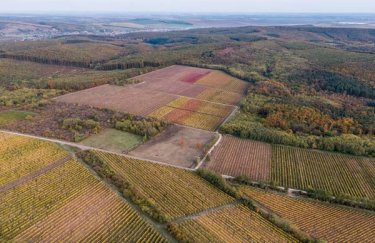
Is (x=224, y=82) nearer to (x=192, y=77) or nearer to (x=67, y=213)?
(x=192, y=77)

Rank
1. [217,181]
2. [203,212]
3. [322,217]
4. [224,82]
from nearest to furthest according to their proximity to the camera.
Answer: [203,212] < [322,217] < [217,181] < [224,82]

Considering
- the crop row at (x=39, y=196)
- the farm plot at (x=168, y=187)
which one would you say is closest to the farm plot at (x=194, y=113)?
the farm plot at (x=168, y=187)

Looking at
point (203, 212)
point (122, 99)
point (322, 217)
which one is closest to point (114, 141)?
point (203, 212)

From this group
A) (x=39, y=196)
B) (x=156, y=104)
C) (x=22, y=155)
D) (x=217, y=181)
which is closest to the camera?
(x=39, y=196)

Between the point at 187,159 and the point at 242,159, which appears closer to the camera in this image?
the point at 187,159

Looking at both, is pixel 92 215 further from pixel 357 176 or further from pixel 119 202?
pixel 357 176

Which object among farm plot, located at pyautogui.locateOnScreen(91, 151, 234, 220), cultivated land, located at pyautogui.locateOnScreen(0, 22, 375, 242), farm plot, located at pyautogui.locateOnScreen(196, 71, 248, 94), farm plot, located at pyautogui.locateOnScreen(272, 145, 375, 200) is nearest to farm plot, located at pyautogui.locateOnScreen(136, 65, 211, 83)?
cultivated land, located at pyautogui.locateOnScreen(0, 22, 375, 242)

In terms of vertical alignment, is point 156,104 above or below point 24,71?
above

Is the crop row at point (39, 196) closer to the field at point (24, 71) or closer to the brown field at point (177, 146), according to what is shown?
the brown field at point (177, 146)
